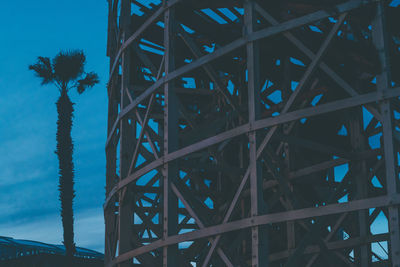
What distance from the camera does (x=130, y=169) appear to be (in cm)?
1524

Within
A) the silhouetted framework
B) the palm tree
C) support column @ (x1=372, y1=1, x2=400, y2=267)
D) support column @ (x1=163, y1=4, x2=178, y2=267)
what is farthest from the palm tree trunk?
support column @ (x1=372, y1=1, x2=400, y2=267)

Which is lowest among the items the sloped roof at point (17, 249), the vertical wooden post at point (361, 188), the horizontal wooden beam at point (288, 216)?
the horizontal wooden beam at point (288, 216)

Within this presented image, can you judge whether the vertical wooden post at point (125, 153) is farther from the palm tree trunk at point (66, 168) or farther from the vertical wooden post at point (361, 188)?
the palm tree trunk at point (66, 168)

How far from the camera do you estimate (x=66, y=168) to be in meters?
33.1

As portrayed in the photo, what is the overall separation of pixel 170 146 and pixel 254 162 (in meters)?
2.47

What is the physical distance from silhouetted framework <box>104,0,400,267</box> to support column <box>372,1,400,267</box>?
0.02m

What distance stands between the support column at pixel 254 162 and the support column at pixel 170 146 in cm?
212

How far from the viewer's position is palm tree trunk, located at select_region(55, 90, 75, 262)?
107 ft

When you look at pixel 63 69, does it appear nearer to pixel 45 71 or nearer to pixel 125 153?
pixel 45 71

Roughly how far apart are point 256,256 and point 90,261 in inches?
1313

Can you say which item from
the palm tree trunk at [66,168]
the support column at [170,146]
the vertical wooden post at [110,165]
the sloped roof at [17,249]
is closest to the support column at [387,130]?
the support column at [170,146]

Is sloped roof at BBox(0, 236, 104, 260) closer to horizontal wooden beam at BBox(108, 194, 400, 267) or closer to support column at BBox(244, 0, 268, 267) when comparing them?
horizontal wooden beam at BBox(108, 194, 400, 267)

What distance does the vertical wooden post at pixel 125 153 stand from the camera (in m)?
15.6

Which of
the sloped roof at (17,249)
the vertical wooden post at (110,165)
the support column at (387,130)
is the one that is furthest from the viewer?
the sloped roof at (17,249)
